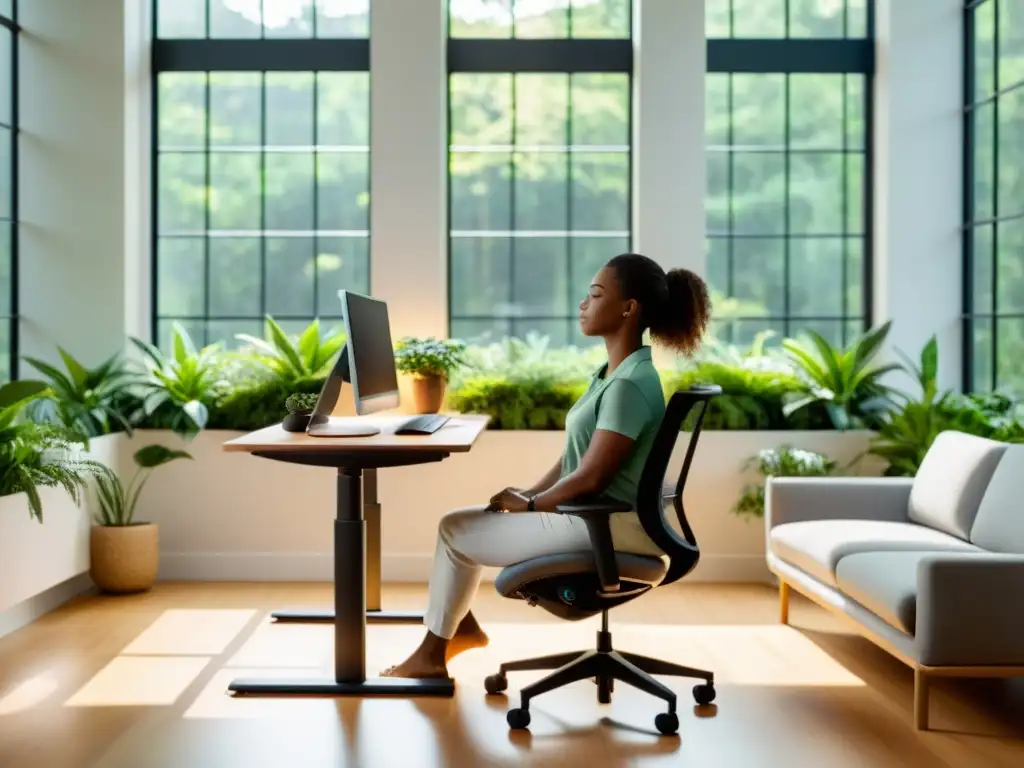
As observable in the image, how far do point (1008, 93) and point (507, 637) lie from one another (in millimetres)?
3835

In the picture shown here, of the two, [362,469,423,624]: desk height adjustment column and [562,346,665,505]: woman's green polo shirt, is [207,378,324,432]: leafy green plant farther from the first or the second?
[562,346,665,505]: woman's green polo shirt

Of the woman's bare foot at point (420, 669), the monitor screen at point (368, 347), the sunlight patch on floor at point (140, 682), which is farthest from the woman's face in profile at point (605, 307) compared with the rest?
the sunlight patch on floor at point (140, 682)

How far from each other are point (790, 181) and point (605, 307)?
360cm

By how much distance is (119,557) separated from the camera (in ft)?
19.2

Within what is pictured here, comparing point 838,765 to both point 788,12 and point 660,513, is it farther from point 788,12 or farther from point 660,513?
point 788,12

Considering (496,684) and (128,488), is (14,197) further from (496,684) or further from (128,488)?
(496,684)

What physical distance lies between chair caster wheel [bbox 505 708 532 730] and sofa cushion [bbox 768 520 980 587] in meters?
1.48

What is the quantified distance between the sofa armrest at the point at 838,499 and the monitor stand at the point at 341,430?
1.97 m

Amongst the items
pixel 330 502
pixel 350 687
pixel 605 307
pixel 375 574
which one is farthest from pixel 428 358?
pixel 605 307

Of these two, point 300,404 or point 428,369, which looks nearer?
point 300,404

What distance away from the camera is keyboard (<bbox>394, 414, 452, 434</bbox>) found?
432 cm

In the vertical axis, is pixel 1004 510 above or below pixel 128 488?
above

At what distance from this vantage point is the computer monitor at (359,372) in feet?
14.0

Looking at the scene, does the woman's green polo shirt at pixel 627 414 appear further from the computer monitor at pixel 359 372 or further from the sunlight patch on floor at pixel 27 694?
the sunlight patch on floor at pixel 27 694
